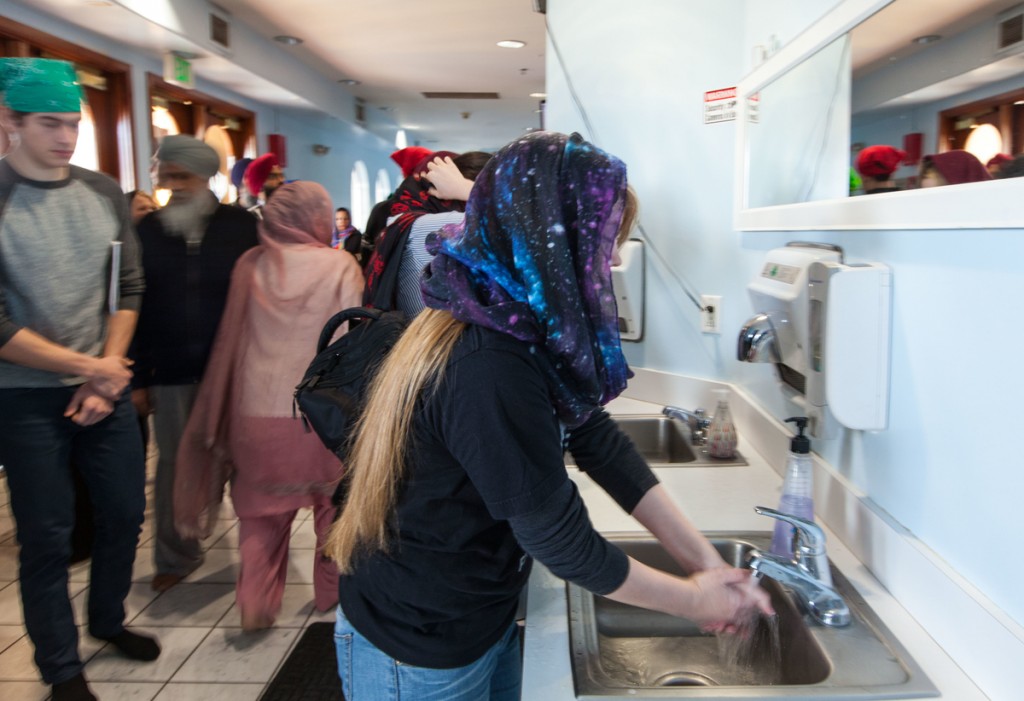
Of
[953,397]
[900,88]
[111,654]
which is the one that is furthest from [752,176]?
[111,654]

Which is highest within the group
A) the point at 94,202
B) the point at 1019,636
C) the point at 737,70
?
the point at 737,70

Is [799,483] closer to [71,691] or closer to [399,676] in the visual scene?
[399,676]

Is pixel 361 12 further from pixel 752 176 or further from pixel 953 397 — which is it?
pixel 953 397

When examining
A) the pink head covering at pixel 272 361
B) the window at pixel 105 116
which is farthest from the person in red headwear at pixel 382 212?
the window at pixel 105 116

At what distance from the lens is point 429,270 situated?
3.06 feet

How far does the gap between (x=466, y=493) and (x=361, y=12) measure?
551 centimetres

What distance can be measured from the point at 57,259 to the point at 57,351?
0.75 ft

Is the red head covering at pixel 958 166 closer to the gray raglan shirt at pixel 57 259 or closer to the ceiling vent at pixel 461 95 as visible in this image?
the gray raglan shirt at pixel 57 259

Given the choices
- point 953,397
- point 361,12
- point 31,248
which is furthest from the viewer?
point 361,12

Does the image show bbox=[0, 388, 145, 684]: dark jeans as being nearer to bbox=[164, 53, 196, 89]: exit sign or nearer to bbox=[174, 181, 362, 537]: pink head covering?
bbox=[174, 181, 362, 537]: pink head covering

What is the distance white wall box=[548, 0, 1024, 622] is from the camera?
94 cm

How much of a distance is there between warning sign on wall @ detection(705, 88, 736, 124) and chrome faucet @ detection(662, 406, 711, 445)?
901 millimetres

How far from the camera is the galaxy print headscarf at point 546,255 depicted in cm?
82

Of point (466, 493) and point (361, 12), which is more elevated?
point (361, 12)
